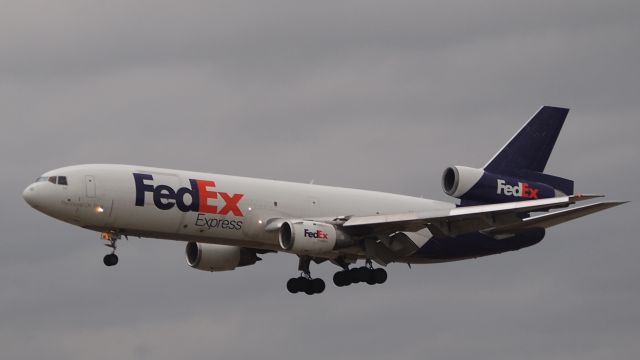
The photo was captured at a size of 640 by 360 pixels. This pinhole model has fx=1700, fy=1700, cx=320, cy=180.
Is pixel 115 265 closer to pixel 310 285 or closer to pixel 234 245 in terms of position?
pixel 234 245

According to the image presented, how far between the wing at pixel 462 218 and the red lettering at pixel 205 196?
6223mm

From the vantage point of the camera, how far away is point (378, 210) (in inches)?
3253

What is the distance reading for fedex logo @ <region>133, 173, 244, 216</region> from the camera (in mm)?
75875

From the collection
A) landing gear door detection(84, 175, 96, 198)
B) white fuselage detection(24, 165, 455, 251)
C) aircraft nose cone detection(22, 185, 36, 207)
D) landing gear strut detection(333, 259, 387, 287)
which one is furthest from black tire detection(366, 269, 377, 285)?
aircraft nose cone detection(22, 185, 36, 207)

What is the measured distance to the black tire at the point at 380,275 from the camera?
81.8m

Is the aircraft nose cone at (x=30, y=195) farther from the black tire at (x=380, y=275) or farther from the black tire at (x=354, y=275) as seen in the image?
the black tire at (x=380, y=275)

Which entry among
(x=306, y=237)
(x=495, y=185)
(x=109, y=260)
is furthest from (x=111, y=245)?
(x=495, y=185)

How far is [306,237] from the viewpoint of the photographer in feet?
253

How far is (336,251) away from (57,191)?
1318 centimetres

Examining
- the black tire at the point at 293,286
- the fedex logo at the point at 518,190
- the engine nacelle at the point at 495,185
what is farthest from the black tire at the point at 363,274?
the fedex logo at the point at 518,190

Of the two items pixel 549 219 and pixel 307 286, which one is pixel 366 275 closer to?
pixel 307 286

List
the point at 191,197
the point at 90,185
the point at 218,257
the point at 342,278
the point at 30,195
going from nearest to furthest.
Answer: the point at 90,185
the point at 30,195
the point at 191,197
the point at 342,278
the point at 218,257

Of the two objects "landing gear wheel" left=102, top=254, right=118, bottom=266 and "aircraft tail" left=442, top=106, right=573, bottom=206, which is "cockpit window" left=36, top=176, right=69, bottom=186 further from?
"aircraft tail" left=442, top=106, right=573, bottom=206

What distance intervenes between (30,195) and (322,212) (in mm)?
13952
